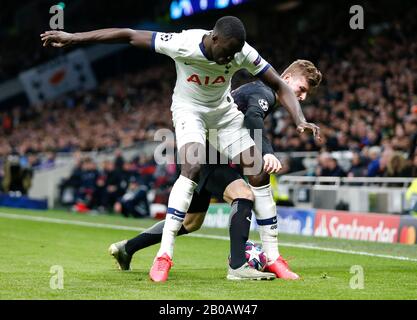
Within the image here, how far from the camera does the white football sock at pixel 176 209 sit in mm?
7168

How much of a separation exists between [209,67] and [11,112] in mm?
35932

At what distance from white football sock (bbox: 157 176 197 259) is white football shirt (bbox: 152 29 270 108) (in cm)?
74

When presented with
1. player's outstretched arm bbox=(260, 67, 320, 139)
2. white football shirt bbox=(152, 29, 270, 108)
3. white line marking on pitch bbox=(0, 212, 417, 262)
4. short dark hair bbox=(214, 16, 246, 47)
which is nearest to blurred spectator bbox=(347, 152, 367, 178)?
white line marking on pitch bbox=(0, 212, 417, 262)

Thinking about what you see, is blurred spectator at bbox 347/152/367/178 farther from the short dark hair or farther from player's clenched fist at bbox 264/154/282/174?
the short dark hair

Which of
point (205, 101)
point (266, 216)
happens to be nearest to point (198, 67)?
point (205, 101)

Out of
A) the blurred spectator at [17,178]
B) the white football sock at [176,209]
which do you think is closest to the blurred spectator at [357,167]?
the white football sock at [176,209]

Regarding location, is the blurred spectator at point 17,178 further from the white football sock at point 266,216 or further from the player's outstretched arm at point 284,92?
the player's outstretched arm at point 284,92

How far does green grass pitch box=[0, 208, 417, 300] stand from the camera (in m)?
6.23

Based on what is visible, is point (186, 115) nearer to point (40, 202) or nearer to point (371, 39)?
point (40, 202)

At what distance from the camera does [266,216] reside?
7.64 m

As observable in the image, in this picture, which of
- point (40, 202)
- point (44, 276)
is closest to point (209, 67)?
point (44, 276)

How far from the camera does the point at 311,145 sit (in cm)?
1952

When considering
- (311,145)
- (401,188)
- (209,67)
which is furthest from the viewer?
(311,145)

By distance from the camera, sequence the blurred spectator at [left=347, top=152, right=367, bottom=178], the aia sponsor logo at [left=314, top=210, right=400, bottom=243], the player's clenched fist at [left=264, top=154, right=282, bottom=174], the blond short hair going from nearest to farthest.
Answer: the player's clenched fist at [left=264, top=154, right=282, bottom=174] → the blond short hair → the aia sponsor logo at [left=314, top=210, right=400, bottom=243] → the blurred spectator at [left=347, top=152, right=367, bottom=178]
